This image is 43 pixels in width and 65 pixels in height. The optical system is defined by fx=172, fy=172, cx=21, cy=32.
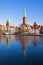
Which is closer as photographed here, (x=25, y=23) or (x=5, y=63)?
(x=5, y=63)

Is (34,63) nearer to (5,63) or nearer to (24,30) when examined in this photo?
(5,63)

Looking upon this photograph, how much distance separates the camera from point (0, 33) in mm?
75125

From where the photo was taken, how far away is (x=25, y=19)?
88938 mm

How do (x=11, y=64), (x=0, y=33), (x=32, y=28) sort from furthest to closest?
(x=32, y=28)
(x=0, y=33)
(x=11, y=64)

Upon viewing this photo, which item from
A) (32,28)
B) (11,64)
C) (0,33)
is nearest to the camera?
(11,64)

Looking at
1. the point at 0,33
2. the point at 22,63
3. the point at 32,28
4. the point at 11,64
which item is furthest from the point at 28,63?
the point at 32,28

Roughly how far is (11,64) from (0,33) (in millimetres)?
64806

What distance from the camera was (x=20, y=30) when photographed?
7888cm

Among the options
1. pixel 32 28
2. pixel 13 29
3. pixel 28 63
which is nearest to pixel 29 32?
pixel 32 28

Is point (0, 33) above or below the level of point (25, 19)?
below

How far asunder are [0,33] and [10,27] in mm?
17055

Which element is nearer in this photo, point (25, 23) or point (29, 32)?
point (29, 32)

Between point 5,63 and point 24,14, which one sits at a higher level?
point 24,14

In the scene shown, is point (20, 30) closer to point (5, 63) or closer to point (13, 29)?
point (13, 29)
